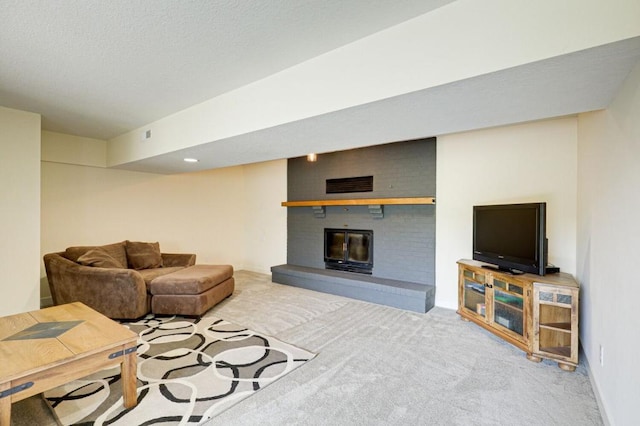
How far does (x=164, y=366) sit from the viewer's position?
249 centimetres

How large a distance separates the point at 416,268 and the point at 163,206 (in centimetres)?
471

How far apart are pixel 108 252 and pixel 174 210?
1706 mm


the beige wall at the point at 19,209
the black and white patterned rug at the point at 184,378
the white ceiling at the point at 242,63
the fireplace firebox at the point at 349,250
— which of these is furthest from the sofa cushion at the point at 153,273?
the fireplace firebox at the point at 349,250

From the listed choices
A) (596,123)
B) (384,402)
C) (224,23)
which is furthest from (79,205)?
(596,123)

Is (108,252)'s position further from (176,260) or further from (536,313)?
(536,313)

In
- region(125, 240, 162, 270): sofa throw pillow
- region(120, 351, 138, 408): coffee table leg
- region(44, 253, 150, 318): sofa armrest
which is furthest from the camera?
region(125, 240, 162, 270): sofa throw pillow

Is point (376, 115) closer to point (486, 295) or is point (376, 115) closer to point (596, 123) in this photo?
point (596, 123)

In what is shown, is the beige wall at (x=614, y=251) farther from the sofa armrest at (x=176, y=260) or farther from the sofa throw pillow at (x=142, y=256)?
the sofa throw pillow at (x=142, y=256)

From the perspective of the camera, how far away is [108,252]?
421 cm

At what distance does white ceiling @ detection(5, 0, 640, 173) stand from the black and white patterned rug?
6.68 ft

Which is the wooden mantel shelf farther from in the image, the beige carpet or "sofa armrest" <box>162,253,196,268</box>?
"sofa armrest" <box>162,253,196,268</box>

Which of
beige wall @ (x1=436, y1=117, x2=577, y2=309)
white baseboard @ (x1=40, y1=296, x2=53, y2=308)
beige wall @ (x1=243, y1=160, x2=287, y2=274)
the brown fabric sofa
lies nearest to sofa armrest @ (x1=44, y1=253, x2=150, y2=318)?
the brown fabric sofa

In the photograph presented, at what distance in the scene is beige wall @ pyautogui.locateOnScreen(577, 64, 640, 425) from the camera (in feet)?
5.06

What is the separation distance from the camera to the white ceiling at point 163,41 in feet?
5.21
